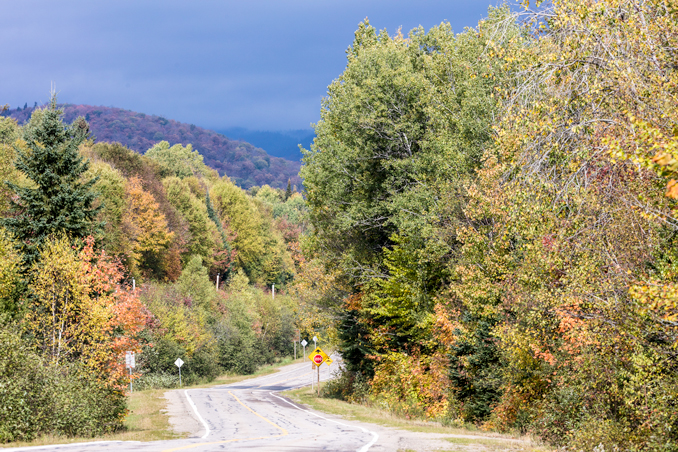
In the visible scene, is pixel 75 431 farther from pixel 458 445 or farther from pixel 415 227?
pixel 415 227

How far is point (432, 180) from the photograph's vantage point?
2595 centimetres

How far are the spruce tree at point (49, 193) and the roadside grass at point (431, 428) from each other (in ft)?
47.2

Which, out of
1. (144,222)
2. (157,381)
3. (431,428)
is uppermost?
(144,222)

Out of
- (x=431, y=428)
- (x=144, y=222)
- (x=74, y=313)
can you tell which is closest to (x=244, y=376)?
(x=144, y=222)

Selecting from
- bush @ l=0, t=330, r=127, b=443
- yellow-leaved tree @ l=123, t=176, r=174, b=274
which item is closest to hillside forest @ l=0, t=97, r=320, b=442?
bush @ l=0, t=330, r=127, b=443

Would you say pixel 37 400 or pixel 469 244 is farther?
pixel 469 244

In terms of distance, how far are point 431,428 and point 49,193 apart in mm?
18119

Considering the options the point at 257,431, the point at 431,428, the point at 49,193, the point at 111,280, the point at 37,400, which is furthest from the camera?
the point at 49,193

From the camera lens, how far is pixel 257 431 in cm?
1903

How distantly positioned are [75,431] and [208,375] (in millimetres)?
47186

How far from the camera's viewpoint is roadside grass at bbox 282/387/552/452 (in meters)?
13.7

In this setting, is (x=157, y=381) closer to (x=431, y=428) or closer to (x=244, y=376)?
(x=244, y=376)

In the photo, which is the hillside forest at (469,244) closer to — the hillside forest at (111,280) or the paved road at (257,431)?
the hillside forest at (111,280)

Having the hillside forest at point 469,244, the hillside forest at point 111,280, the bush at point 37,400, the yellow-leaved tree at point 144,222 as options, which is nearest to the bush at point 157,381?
the hillside forest at point 111,280
